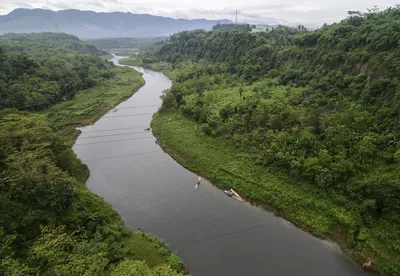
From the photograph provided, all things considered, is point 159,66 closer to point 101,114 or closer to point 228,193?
point 101,114

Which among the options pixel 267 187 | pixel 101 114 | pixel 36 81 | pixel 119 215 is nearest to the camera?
pixel 119 215

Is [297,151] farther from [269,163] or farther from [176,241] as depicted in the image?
[176,241]

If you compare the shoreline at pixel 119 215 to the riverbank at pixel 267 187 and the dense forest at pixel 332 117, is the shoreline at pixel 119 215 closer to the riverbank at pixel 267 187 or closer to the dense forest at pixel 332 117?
the riverbank at pixel 267 187

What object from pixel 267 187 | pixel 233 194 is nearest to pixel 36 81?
pixel 233 194

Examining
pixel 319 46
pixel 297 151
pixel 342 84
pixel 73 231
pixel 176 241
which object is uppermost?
pixel 319 46

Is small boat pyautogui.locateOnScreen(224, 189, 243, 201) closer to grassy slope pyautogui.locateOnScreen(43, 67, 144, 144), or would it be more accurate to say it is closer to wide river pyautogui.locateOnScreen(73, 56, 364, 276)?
wide river pyautogui.locateOnScreen(73, 56, 364, 276)

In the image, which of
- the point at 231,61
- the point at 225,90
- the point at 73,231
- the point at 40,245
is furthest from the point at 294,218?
the point at 231,61
